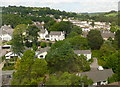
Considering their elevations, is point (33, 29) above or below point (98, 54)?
above

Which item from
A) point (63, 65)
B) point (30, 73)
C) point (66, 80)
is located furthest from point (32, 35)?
point (66, 80)

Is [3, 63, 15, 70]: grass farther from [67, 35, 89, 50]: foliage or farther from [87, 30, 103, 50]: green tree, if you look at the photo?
[87, 30, 103, 50]: green tree

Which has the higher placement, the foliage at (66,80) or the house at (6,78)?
the foliage at (66,80)

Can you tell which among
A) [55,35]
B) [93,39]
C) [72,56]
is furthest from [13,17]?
[72,56]

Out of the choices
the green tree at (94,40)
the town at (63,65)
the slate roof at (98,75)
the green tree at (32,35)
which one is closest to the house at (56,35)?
the green tree at (32,35)

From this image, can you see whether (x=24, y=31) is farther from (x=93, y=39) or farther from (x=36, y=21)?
(x=36, y=21)

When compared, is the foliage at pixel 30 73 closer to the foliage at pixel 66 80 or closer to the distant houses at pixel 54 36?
the foliage at pixel 66 80

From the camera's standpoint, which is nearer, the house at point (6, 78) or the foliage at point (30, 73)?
the foliage at point (30, 73)

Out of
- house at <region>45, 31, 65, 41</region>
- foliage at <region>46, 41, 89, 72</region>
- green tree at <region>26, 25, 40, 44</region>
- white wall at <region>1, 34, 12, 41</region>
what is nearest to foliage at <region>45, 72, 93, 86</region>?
foliage at <region>46, 41, 89, 72</region>

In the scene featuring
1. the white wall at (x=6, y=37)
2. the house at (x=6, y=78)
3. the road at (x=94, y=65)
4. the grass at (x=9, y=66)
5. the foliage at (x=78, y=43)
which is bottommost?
the grass at (x=9, y=66)

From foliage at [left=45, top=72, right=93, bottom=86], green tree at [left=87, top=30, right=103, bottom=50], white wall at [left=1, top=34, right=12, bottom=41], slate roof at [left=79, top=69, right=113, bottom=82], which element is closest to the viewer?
foliage at [left=45, top=72, right=93, bottom=86]

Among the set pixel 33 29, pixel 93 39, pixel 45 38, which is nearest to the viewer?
pixel 93 39
